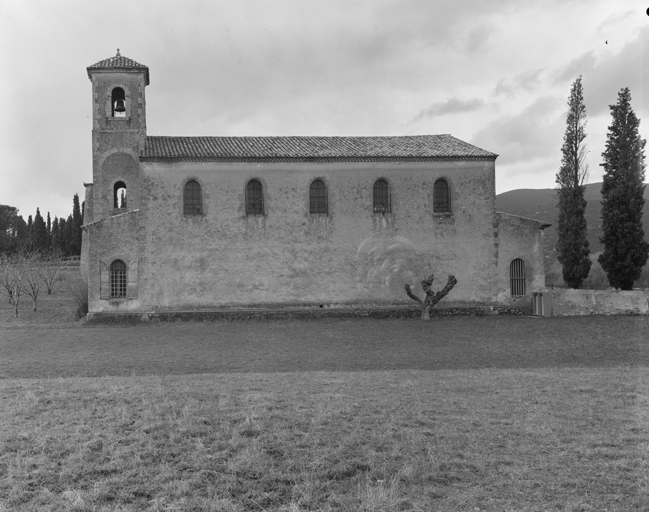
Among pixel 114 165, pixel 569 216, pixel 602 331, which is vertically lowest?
pixel 602 331

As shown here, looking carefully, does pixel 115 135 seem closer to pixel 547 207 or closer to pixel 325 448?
pixel 325 448

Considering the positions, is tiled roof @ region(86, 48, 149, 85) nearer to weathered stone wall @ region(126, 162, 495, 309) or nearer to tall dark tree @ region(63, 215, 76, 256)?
weathered stone wall @ region(126, 162, 495, 309)

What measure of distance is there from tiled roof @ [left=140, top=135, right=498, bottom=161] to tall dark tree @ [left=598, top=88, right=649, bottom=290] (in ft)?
27.8

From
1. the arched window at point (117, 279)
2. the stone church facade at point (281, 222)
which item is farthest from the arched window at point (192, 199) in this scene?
the arched window at point (117, 279)

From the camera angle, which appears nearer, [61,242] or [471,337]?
[471,337]

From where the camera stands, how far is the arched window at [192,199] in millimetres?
26328

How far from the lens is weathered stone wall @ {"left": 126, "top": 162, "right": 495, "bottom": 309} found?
2595 centimetres

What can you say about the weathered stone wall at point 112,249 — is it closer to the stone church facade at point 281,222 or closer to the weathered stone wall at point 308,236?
the stone church facade at point 281,222

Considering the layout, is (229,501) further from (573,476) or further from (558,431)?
(558,431)

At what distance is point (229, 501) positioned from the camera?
521 centimetres

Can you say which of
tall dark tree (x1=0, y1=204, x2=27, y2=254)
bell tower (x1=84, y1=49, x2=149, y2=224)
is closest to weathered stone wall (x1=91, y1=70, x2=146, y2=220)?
bell tower (x1=84, y1=49, x2=149, y2=224)

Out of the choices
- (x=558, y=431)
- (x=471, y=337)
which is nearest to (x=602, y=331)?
(x=471, y=337)

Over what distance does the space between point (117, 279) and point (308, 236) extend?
966 cm

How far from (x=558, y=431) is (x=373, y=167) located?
21.2 m
